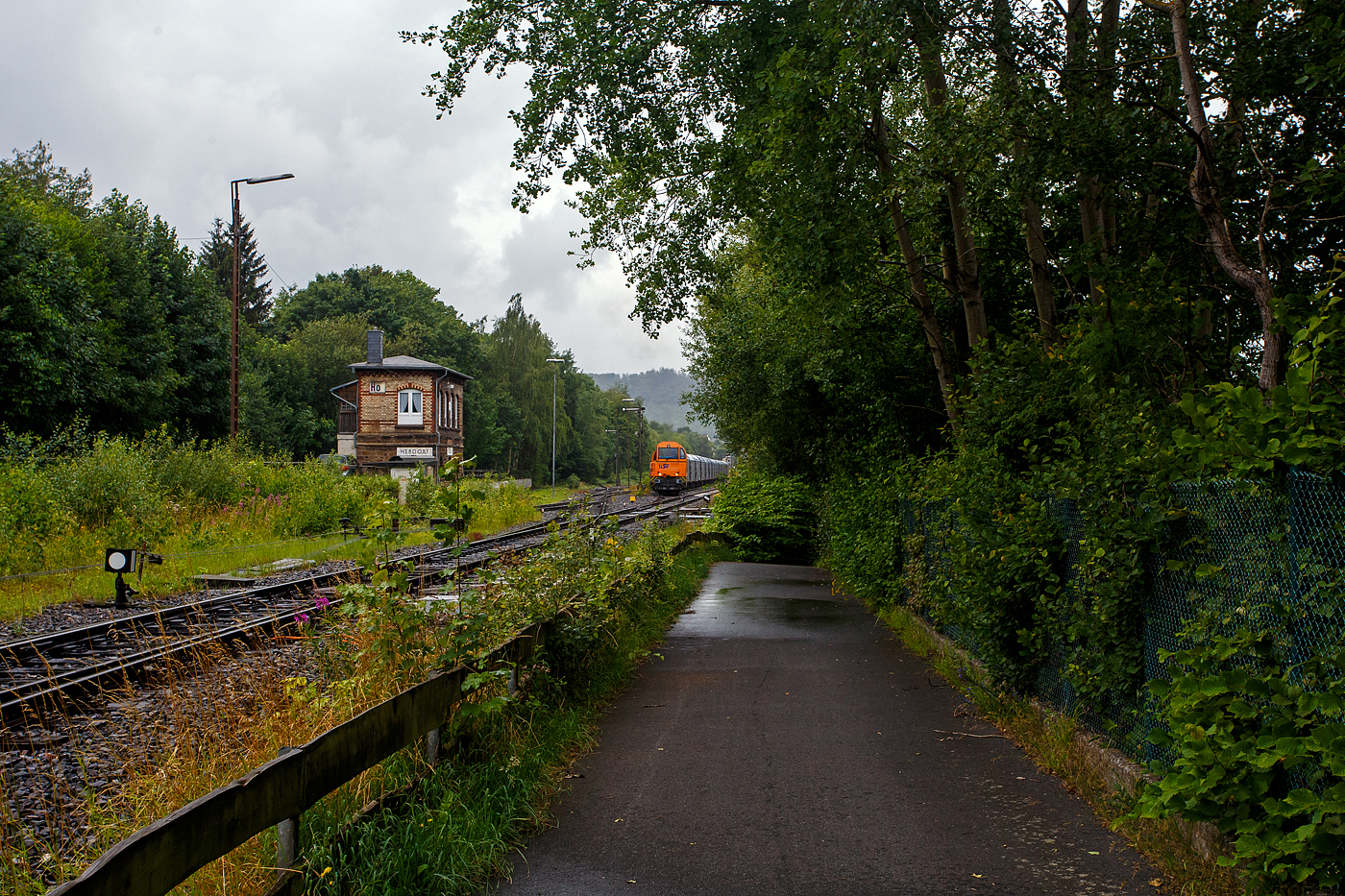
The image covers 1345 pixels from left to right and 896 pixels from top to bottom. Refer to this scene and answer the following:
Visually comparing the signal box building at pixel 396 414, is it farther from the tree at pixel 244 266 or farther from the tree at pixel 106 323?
the tree at pixel 244 266

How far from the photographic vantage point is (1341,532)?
3133mm

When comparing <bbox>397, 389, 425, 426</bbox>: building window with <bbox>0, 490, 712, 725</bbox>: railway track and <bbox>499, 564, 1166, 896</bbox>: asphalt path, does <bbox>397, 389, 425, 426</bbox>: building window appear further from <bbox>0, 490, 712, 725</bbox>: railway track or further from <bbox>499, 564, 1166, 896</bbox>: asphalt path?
<bbox>499, 564, 1166, 896</bbox>: asphalt path

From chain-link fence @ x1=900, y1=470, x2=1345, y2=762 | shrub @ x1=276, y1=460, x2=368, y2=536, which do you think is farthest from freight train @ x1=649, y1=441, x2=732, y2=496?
chain-link fence @ x1=900, y1=470, x2=1345, y2=762

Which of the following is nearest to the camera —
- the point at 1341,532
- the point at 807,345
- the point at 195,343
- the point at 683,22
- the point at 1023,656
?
the point at 1341,532

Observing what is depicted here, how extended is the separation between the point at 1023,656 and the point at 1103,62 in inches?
230

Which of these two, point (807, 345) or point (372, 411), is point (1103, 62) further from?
point (372, 411)

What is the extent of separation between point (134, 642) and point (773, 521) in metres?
16.1

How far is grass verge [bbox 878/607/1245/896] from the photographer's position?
3.99m

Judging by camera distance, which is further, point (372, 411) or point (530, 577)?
point (372, 411)

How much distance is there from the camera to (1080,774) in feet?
18.0

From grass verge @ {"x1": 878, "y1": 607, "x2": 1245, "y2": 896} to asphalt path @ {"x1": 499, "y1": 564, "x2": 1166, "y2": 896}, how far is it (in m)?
0.09

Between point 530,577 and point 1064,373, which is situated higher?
point 1064,373

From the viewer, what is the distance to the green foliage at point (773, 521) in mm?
24031

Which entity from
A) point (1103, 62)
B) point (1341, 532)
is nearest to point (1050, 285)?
point (1103, 62)
